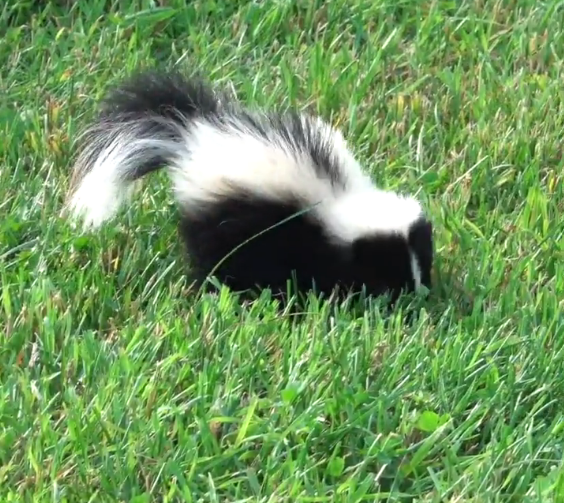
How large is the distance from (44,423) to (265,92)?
2.45 metres

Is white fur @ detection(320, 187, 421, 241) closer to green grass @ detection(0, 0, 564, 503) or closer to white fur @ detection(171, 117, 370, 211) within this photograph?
white fur @ detection(171, 117, 370, 211)

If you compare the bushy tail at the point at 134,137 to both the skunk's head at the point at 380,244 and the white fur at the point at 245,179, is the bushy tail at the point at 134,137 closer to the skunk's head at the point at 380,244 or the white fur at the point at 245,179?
the white fur at the point at 245,179

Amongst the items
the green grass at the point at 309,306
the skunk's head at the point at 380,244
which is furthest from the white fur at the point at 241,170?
the green grass at the point at 309,306

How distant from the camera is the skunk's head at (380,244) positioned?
400 cm

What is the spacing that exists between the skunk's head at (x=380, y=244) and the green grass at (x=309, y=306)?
13 cm

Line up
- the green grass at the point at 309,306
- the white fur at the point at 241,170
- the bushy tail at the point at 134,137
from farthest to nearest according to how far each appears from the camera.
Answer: the bushy tail at the point at 134,137 < the white fur at the point at 241,170 < the green grass at the point at 309,306

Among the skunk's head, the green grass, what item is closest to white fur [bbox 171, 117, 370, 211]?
the skunk's head

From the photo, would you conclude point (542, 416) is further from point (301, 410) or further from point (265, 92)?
point (265, 92)

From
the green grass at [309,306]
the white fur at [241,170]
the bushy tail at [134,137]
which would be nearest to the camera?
the green grass at [309,306]

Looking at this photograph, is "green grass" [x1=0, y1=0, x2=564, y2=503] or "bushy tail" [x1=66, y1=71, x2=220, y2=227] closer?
"green grass" [x1=0, y1=0, x2=564, y2=503]

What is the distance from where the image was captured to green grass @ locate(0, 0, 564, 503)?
3168 millimetres

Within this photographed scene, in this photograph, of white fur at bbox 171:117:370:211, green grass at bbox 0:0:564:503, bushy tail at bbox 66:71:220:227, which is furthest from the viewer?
bushy tail at bbox 66:71:220:227

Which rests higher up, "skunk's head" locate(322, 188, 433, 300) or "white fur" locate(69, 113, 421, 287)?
"white fur" locate(69, 113, 421, 287)

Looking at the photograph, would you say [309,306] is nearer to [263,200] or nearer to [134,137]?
[263,200]
